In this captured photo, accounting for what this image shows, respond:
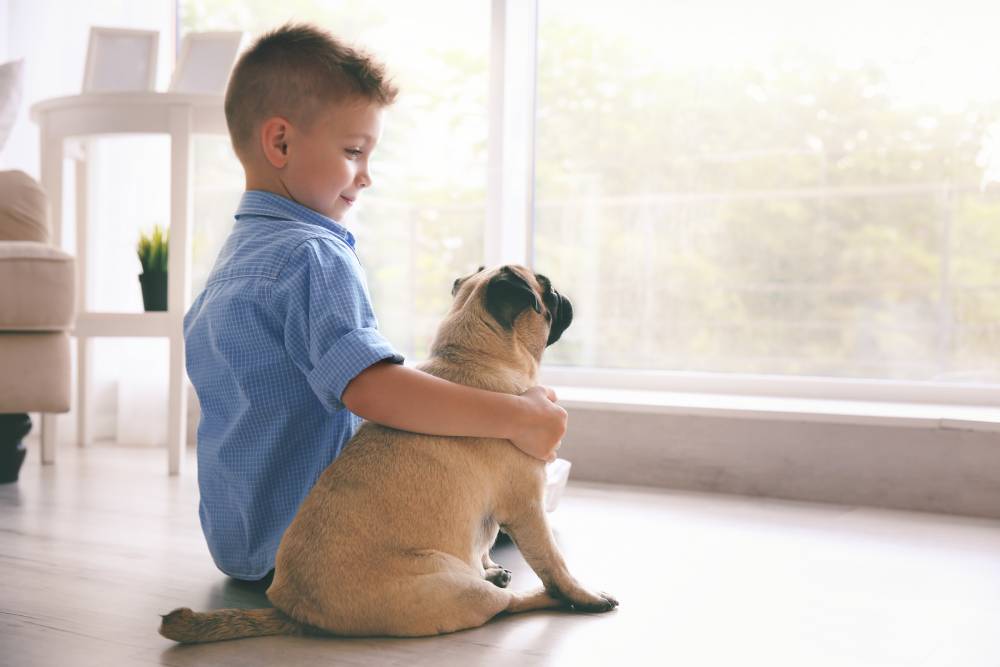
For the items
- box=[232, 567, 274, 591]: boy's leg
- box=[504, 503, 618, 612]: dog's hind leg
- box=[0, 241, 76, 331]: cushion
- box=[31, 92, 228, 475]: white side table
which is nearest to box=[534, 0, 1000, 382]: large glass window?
box=[31, 92, 228, 475]: white side table

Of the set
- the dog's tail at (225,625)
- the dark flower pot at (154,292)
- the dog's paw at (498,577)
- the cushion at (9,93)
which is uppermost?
the cushion at (9,93)

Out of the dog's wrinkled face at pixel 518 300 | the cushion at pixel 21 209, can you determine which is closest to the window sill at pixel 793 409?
the dog's wrinkled face at pixel 518 300

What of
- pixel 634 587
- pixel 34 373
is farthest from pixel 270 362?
pixel 34 373

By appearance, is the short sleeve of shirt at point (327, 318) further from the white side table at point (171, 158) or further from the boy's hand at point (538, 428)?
the white side table at point (171, 158)

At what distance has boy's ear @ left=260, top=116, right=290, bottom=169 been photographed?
156cm

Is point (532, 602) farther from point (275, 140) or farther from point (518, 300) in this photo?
point (275, 140)

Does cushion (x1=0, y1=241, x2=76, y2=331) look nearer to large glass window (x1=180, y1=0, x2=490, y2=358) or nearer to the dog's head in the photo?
large glass window (x1=180, y1=0, x2=490, y2=358)

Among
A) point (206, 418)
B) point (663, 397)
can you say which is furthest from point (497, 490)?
point (663, 397)

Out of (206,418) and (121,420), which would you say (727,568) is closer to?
(206,418)

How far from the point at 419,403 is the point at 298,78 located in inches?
23.7

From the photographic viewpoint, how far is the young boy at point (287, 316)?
Answer: 1.41 meters

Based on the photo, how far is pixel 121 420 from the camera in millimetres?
3469

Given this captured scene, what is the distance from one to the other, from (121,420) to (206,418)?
6.83 feet

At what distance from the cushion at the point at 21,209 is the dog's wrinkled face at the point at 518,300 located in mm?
1827
